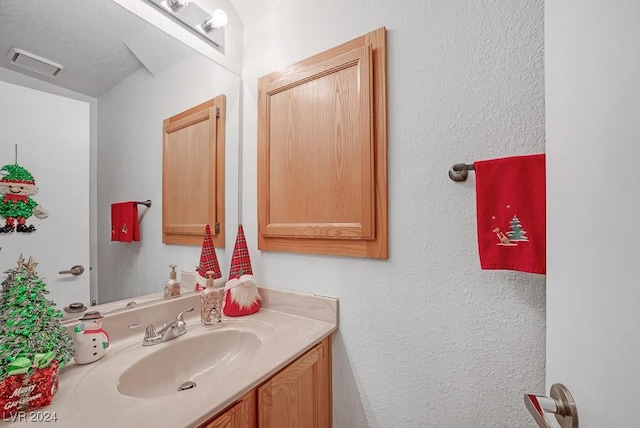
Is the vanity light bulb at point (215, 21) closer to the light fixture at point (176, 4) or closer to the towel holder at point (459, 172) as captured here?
the light fixture at point (176, 4)

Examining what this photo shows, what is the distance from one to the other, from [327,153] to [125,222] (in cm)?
79

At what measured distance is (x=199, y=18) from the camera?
1223mm

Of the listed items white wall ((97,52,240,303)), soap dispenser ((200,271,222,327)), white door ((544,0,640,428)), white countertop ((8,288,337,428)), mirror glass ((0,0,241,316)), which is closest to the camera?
white door ((544,0,640,428))

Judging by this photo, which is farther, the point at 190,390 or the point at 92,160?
the point at 92,160

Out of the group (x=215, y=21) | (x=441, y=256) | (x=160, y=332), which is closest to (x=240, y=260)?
(x=160, y=332)

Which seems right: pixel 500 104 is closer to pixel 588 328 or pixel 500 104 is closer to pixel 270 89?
pixel 588 328

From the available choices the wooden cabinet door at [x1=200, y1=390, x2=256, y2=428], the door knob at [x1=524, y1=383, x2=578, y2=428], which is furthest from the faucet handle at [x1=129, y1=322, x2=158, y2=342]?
the door knob at [x1=524, y1=383, x2=578, y2=428]

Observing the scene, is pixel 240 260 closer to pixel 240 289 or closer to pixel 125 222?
pixel 240 289

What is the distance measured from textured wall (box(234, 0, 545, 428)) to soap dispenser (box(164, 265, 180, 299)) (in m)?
0.59

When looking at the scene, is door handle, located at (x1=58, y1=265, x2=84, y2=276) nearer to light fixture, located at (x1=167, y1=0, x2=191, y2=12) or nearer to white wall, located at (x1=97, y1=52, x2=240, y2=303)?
white wall, located at (x1=97, y1=52, x2=240, y2=303)

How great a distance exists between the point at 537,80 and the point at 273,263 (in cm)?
113

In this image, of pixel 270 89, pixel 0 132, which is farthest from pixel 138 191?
pixel 270 89

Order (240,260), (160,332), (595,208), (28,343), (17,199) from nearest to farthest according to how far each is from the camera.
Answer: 1. (595,208)
2. (28,343)
3. (17,199)
4. (160,332)
5. (240,260)

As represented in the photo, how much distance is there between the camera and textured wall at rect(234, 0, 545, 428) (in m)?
0.76
